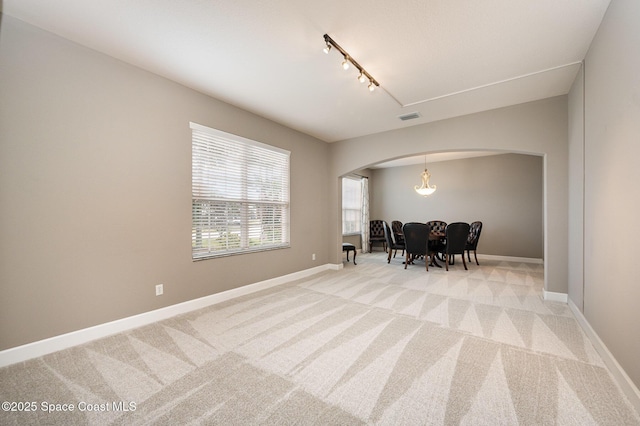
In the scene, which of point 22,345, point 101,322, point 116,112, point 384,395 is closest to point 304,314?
point 384,395

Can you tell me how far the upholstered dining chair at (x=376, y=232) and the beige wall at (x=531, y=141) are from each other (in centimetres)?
393

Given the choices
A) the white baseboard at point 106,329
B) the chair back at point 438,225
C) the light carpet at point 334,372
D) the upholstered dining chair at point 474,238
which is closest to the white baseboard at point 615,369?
the light carpet at point 334,372

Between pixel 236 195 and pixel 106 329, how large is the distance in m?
2.11

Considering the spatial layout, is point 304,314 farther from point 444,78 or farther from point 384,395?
point 444,78

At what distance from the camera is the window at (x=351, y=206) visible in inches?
319

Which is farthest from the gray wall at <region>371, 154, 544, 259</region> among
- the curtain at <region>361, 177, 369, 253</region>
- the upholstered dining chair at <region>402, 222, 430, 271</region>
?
the upholstered dining chair at <region>402, 222, 430, 271</region>

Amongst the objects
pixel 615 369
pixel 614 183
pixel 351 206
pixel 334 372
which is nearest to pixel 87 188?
pixel 334 372

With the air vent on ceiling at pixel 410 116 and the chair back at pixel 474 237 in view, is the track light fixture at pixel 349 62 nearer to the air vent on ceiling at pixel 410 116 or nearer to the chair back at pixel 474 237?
the air vent on ceiling at pixel 410 116

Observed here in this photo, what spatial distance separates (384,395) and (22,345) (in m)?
2.93

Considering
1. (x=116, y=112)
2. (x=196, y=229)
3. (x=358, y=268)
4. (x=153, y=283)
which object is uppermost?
(x=116, y=112)

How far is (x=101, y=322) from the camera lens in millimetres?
2551

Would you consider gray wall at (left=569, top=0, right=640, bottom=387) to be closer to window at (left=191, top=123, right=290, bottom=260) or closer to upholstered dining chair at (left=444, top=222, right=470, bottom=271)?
upholstered dining chair at (left=444, top=222, right=470, bottom=271)

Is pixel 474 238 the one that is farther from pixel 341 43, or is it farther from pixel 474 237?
pixel 341 43

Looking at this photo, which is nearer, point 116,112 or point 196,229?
point 116,112
